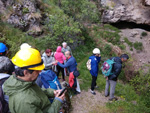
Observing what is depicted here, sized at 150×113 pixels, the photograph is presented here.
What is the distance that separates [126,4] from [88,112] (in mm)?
14110

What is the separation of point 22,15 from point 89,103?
7.20 m

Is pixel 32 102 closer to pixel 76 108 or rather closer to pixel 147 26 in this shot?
pixel 76 108

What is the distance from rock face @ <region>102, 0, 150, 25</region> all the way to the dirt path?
37.7ft

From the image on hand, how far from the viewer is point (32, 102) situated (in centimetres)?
138

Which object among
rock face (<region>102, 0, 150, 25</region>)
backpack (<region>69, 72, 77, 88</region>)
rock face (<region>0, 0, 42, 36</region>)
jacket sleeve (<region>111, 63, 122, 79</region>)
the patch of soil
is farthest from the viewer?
rock face (<region>102, 0, 150, 25</region>)

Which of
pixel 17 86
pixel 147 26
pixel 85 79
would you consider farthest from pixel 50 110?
pixel 147 26

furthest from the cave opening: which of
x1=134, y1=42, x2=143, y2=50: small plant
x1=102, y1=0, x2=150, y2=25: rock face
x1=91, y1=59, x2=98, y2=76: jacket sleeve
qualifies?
x1=91, y1=59, x2=98, y2=76: jacket sleeve

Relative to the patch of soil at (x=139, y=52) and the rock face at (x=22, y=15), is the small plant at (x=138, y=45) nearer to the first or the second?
the patch of soil at (x=139, y=52)

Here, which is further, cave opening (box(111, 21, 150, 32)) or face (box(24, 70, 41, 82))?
cave opening (box(111, 21, 150, 32))

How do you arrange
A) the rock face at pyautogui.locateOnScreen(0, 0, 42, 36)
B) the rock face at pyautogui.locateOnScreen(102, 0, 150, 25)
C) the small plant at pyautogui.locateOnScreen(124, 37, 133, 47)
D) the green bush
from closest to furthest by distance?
1. the rock face at pyautogui.locateOnScreen(0, 0, 42, 36)
2. the green bush
3. the small plant at pyautogui.locateOnScreen(124, 37, 133, 47)
4. the rock face at pyautogui.locateOnScreen(102, 0, 150, 25)

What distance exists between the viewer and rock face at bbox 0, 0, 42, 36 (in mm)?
7316

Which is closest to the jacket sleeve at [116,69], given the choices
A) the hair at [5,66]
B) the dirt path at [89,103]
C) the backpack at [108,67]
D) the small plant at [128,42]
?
the backpack at [108,67]

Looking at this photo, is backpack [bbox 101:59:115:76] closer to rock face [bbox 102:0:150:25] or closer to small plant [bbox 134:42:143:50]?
small plant [bbox 134:42:143:50]

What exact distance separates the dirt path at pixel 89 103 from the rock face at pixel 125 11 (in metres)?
11.5
